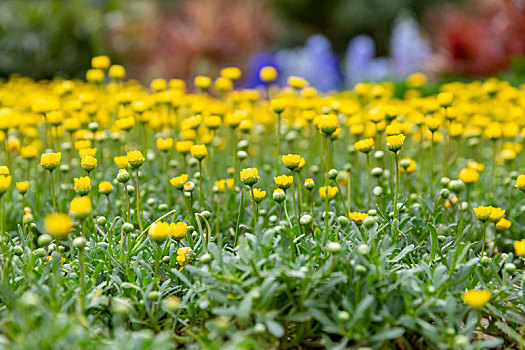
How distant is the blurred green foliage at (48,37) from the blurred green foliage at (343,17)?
29.0 feet

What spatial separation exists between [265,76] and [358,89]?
0.74 meters

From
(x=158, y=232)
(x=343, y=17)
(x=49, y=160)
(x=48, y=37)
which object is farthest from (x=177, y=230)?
(x=343, y=17)

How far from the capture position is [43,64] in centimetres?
986

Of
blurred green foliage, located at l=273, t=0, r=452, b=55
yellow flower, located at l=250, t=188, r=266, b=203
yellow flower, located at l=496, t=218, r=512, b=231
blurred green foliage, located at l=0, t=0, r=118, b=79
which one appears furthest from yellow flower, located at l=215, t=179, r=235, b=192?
blurred green foliage, located at l=273, t=0, r=452, b=55

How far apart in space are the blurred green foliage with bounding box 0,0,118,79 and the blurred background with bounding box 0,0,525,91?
0.02m

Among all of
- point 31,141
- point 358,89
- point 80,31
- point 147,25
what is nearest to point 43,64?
point 80,31

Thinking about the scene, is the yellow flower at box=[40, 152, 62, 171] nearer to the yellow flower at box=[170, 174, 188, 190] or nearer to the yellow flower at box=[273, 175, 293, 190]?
the yellow flower at box=[170, 174, 188, 190]

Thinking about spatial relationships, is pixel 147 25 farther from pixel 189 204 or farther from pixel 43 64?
pixel 189 204

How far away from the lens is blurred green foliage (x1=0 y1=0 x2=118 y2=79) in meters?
9.56

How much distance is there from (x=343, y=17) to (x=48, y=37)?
409 inches

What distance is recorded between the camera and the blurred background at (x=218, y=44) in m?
8.79

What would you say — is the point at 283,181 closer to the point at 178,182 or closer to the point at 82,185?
the point at 178,182

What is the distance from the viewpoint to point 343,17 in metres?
17.6

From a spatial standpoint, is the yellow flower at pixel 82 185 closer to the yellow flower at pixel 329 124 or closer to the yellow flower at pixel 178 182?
the yellow flower at pixel 178 182
